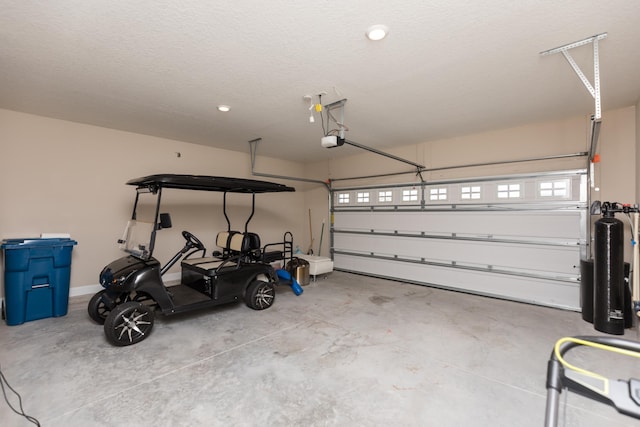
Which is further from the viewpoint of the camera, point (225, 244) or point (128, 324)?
point (225, 244)

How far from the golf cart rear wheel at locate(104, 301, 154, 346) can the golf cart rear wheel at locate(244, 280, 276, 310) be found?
1272 mm

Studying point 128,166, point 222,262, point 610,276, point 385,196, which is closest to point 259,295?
point 222,262

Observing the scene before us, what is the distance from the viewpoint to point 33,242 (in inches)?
141

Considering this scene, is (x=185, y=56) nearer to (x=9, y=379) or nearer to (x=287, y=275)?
(x=9, y=379)

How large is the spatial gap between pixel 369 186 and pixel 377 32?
4.50 metres

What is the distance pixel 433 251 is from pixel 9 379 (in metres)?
5.85

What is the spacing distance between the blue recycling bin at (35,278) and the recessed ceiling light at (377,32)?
4444 millimetres

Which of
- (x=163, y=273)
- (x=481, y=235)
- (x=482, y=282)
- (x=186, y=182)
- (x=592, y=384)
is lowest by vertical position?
(x=482, y=282)

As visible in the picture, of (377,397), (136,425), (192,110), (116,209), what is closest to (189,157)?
(116,209)

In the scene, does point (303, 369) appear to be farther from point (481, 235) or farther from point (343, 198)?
point (343, 198)

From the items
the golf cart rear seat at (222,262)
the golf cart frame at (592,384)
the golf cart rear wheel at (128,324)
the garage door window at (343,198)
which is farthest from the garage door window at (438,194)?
the golf cart rear wheel at (128,324)

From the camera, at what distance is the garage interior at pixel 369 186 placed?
7.00 feet

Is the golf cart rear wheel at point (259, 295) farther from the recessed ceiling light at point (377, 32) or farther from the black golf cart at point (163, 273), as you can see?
the recessed ceiling light at point (377, 32)

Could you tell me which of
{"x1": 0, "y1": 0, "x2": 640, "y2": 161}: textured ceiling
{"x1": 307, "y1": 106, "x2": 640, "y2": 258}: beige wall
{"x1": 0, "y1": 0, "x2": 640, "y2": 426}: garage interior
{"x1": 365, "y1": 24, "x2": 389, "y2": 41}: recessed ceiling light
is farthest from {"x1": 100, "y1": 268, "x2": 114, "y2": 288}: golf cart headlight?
{"x1": 307, "y1": 106, "x2": 640, "y2": 258}: beige wall
